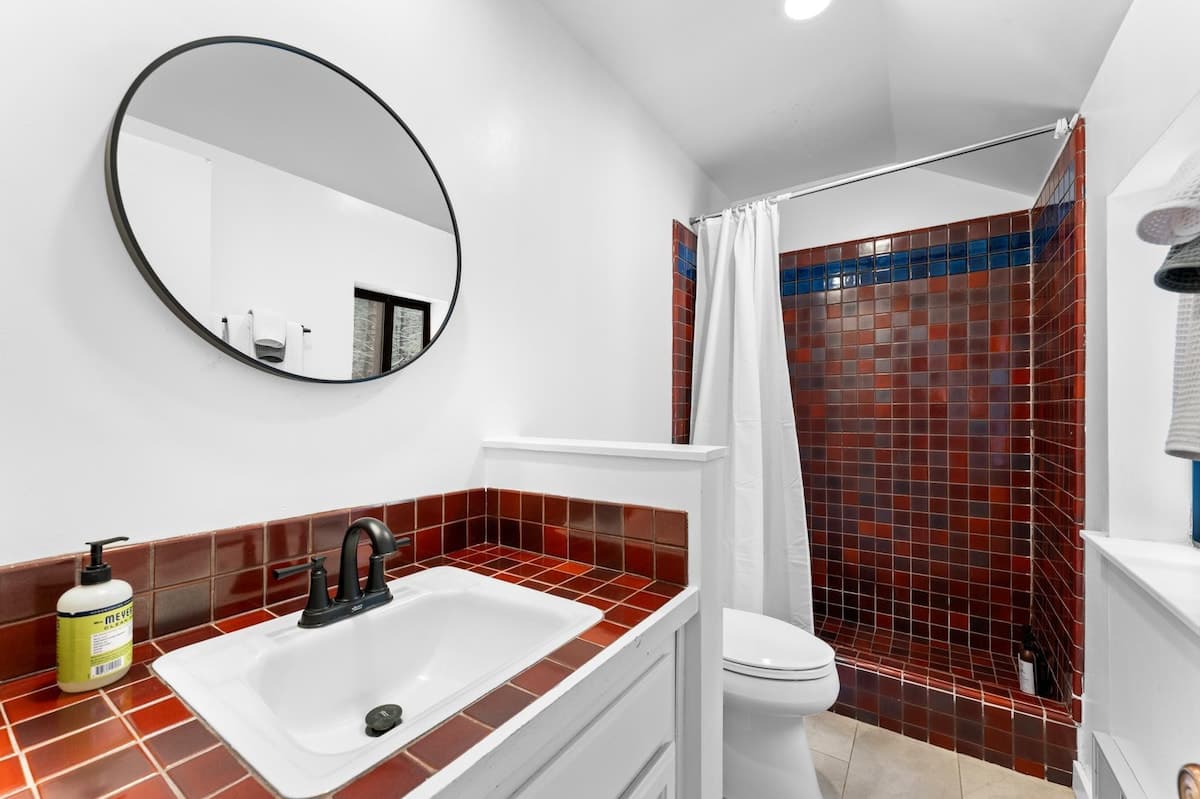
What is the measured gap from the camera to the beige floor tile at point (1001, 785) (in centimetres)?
157

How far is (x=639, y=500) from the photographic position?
110 cm

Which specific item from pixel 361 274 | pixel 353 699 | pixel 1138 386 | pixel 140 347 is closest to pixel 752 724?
pixel 353 699

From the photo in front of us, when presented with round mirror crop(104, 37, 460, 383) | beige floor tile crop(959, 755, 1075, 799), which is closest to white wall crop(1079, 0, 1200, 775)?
beige floor tile crop(959, 755, 1075, 799)

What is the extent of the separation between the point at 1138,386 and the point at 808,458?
1.41 m

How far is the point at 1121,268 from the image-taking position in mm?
1369

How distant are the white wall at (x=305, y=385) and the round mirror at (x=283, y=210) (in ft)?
0.13

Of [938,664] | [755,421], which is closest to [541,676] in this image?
[755,421]

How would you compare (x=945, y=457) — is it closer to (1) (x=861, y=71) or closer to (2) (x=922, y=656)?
(2) (x=922, y=656)

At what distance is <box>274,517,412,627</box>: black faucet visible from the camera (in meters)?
0.83

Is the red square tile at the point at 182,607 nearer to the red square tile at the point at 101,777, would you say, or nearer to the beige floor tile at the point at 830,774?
the red square tile at the point at 101,777

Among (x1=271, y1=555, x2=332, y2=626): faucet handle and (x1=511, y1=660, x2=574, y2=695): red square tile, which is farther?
(x1=271, y1=555, x2=332, y2=626): faucet handle

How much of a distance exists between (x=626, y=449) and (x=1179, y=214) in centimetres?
99

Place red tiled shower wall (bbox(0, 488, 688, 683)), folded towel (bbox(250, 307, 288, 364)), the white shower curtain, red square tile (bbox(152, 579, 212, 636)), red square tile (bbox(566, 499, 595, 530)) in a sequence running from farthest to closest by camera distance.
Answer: the white shower curtain < red square tile (bbox(566, 499, 595, 530)) < folded towel (bbox(250, 307, 288, 364)) < red square tile (bbox(152, 579, 212, 636)) < red tiled shower wall (bbox(0, 488, 688, 683))

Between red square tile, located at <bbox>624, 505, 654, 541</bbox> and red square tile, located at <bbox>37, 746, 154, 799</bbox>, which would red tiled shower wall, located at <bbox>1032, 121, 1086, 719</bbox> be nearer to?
red square tile, located at <bbox>624, 505, 654, 541</bbox>
